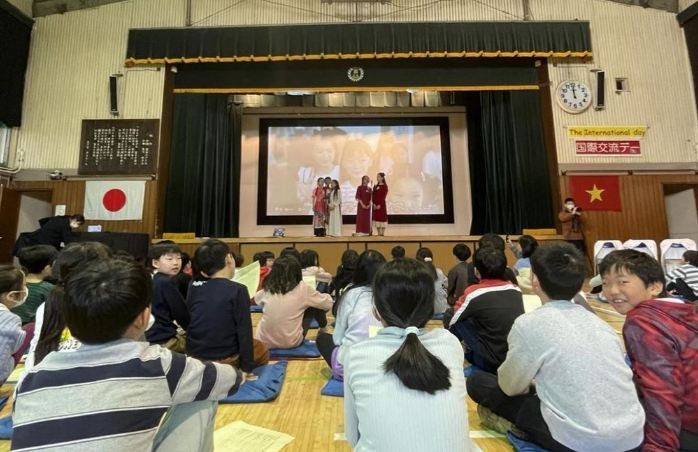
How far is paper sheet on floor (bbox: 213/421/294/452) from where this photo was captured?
137 cm

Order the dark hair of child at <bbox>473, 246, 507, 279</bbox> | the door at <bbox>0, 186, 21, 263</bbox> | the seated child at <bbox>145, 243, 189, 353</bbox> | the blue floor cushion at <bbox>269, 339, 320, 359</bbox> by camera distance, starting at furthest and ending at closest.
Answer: the door at <bbox>0, 186, 21, 263</bbox>, the blue floor cushion at <bbox>269, 339, 320, 359</bbox>, the seated child at <bbox>145, 243, 189, 353</bbox>, the dark hair of child at <bbox>473, 246, 507, 279</bbox>

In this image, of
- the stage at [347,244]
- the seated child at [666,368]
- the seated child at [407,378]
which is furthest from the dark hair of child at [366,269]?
the stage at [347,244]

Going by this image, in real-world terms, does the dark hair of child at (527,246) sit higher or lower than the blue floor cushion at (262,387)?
higher

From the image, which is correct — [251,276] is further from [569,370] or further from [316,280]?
[569,370]

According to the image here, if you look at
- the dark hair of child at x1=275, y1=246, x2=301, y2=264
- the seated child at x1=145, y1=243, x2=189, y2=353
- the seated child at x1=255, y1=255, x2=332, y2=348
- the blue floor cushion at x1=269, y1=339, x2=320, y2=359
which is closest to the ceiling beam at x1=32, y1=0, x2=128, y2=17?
the dark hair of child at x1=275, y1=246, x2=301, y2=264

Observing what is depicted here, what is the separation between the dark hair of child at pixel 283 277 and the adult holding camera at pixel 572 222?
5.31 metres

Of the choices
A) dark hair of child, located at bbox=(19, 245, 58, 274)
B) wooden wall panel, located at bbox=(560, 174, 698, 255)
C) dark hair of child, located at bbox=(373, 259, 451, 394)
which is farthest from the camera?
wooden wall panel, located at bbox=(560, 174, 698, 255)

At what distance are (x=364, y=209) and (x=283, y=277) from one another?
15.9 feet

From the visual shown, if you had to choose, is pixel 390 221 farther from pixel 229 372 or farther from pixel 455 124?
pixel 229 372

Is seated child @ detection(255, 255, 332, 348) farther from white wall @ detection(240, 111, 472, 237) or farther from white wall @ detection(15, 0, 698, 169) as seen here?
white wall @ detection(15, 0, 698, 169)

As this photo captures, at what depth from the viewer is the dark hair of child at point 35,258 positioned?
7.11 ft

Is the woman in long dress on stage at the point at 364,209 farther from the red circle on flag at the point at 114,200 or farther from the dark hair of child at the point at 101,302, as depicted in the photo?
the dark hair of child at the point at 101,302

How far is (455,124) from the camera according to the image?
8.19 m

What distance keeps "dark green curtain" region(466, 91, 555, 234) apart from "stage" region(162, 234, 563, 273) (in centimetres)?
76
